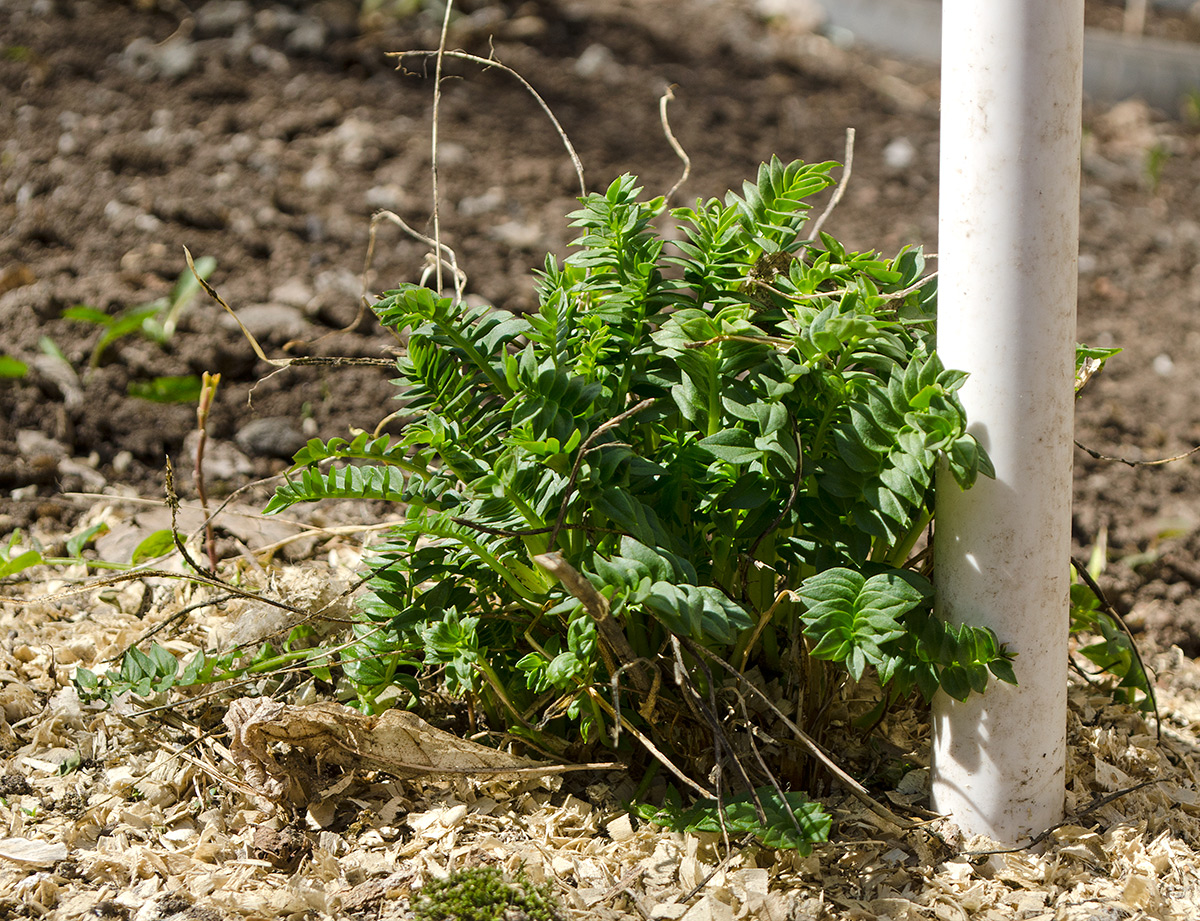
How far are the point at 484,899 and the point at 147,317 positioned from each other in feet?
6.76

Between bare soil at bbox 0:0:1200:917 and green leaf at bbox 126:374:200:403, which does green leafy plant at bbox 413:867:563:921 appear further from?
green leaf at bbox 126:374:200:403

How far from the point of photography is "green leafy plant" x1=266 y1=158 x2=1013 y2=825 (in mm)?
1469

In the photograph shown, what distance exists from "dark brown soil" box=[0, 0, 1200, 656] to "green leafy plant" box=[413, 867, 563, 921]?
1108 mm

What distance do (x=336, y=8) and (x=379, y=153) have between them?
1.17m

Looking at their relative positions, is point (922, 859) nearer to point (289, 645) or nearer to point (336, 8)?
point (289, 645)

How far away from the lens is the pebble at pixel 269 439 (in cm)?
287

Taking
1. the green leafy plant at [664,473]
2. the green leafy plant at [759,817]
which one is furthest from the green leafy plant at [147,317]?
the green leafy plant at [759,817]

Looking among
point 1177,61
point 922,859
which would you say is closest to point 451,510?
point 922,859

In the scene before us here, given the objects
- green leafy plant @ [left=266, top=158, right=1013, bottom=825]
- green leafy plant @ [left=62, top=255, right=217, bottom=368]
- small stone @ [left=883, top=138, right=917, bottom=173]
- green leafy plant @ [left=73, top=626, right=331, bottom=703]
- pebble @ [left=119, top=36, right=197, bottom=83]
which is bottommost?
green leafy plant @ [left=73, top=626, right=331, bottom=703]

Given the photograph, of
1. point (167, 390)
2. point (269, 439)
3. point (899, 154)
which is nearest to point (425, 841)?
point (269, 439)

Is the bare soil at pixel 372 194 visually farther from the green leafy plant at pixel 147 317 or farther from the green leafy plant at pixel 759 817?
the green leafy plant at pixel 759 817

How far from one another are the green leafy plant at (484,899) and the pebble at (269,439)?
1524 mm

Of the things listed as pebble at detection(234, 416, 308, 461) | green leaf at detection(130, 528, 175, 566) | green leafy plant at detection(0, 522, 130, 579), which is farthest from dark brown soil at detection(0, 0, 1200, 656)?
green leaf at detection(130, 528, 175, 566)

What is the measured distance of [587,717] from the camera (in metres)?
1.60
